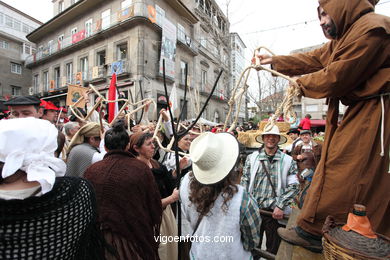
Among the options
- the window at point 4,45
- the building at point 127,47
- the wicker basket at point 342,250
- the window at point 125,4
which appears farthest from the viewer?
the window at point 4,45

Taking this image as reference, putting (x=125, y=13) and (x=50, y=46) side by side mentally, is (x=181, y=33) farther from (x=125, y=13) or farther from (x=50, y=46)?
(x=50, y=46)

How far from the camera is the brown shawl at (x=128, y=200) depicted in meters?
1.72

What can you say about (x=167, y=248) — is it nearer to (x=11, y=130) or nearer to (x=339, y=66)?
(x=11, y=130)

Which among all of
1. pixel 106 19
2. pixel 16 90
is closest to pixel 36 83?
pixel 16 90

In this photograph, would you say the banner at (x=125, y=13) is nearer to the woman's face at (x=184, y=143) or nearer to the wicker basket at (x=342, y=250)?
the woman's face at (x=184, y=143)

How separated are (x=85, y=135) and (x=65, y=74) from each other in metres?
20.9

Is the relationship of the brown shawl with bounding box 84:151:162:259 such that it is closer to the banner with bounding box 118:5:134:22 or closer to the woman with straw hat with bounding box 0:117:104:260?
the woman with straw hat with bounding box 0:117:104:260

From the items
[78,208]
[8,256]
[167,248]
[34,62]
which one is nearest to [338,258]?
[78,208]

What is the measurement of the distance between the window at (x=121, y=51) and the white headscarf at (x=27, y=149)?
1679 centimetres

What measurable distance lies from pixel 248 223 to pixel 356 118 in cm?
101

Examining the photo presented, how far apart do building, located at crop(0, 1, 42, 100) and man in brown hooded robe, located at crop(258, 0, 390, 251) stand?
1238 inches

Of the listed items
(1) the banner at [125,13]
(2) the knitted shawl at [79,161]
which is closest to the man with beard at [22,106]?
Result: (2) the knitted shawl at [79,161]

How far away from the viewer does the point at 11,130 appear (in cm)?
93

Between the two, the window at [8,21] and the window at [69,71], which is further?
the window at [8,21]
